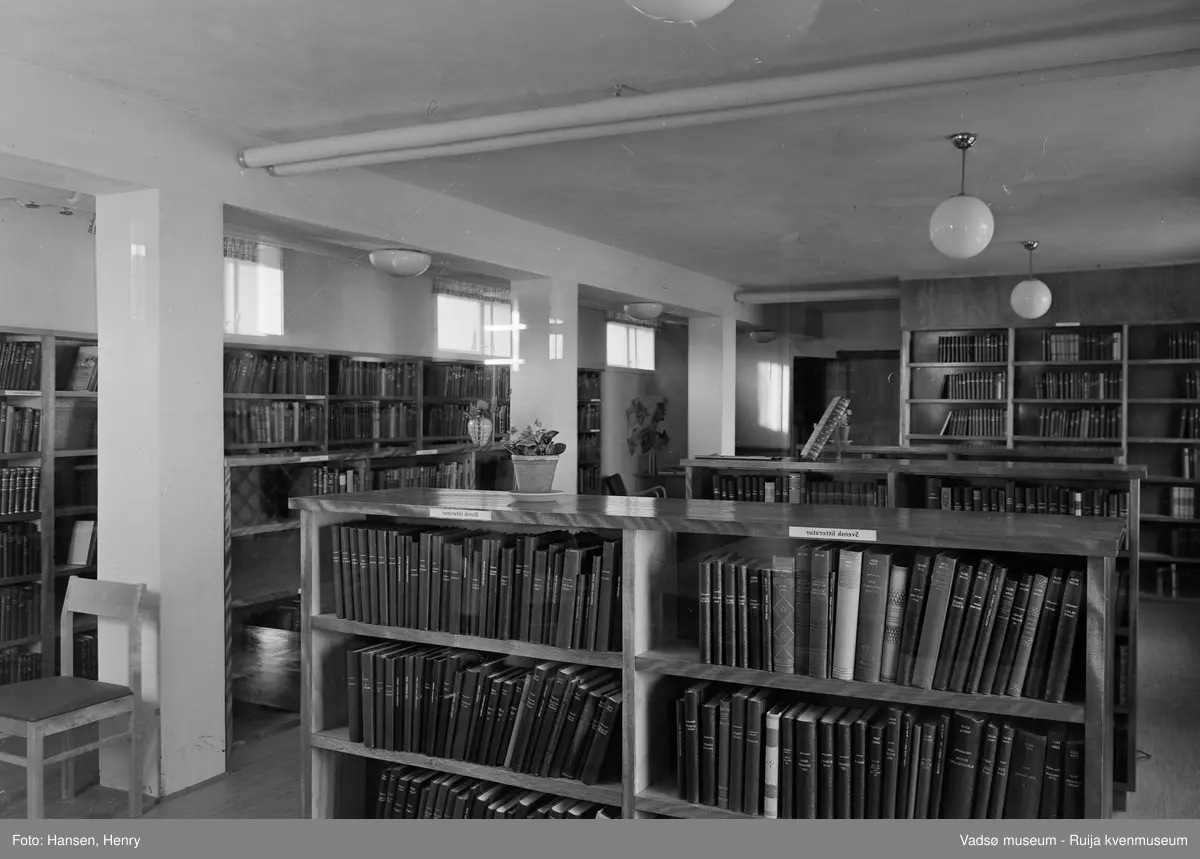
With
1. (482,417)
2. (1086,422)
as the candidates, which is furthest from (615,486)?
(1086,422)

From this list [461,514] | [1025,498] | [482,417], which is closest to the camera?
[461,514]

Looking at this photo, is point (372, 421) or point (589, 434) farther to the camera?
point (589, 434)

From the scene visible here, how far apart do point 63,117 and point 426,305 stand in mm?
2671

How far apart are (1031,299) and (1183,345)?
206 centimetres

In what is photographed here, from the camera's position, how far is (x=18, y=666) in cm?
451

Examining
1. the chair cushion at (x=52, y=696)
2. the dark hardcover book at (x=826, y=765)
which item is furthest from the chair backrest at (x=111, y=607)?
the dark hardcover book at (x=826, y=765)

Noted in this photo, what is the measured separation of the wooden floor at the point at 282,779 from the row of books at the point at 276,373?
159 centimetres

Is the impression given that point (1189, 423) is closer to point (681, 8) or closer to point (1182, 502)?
point (1182, 502)

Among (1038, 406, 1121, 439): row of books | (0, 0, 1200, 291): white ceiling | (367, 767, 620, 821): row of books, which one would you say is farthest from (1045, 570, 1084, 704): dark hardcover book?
(1038, 406, 1121, 439): row of books

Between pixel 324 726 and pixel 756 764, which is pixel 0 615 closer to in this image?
pixel 324 726

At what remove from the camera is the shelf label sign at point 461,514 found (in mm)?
2416

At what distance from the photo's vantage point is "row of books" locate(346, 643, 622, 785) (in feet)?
7.55

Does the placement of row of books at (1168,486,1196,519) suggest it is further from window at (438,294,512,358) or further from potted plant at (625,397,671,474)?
window at (438,294,512,358)

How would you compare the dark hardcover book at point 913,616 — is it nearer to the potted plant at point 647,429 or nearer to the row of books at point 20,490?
the potted plant at point 647,429
